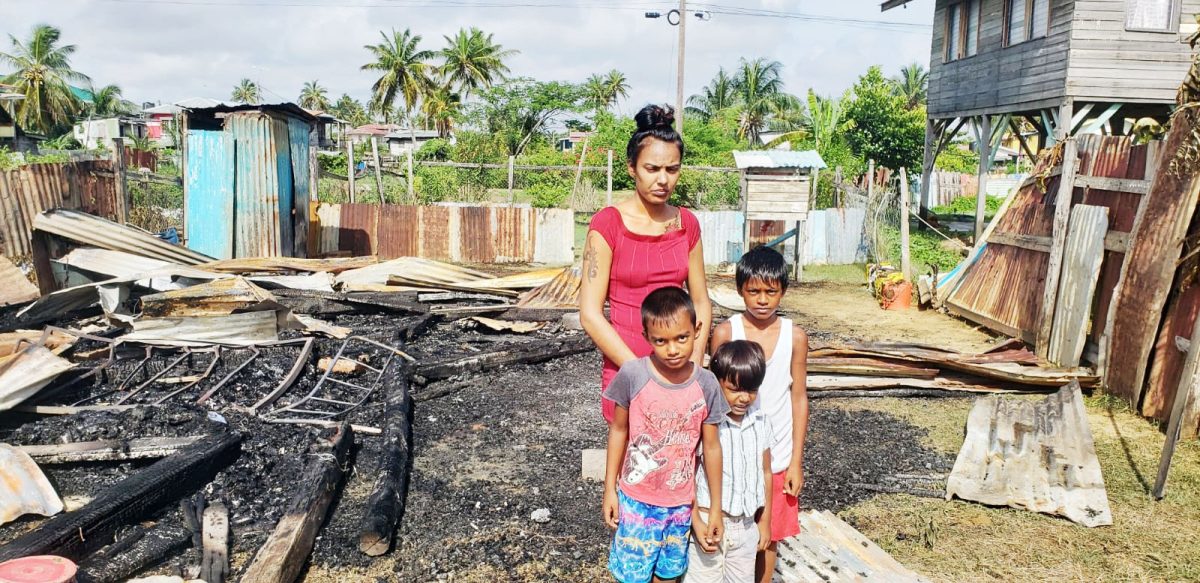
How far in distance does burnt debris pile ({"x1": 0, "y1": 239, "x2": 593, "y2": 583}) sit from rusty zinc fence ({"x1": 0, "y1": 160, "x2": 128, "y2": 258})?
36.3 inches

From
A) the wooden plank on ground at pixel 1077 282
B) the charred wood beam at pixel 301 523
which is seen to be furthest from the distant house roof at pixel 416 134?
the charred wood beam at pixel 301 523

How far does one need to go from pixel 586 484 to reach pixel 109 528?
261 centimetres

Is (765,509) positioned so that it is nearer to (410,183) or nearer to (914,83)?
(410,183)

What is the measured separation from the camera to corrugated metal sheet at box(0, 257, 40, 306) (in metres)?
8.02

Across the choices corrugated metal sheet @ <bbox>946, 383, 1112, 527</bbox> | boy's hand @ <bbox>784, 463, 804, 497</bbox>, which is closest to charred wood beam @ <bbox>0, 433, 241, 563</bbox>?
boy's hand @ <bbox>784, 463, 804, 497</bbox>

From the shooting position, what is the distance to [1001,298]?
921 cm

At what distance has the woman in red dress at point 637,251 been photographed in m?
2.75

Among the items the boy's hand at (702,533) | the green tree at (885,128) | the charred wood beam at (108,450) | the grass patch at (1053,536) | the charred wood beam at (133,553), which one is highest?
the green tree at (885,128)

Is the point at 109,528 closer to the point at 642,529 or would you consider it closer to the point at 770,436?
the point at 642,529

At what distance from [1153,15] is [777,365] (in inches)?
578

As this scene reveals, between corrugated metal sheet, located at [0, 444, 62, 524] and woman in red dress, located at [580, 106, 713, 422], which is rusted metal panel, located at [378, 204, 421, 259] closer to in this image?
corrugated metal sheet, located at [0, 444, 62, 524]

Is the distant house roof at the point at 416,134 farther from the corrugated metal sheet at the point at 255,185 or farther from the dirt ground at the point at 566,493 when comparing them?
the dirt ground at the point at 566,493

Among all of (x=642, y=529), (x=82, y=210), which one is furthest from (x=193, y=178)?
(x=642, y=529)

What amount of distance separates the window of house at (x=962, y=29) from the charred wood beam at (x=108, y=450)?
17235mm
